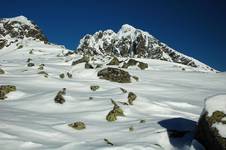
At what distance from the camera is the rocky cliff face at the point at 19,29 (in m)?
45.5

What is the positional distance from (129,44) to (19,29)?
250ft

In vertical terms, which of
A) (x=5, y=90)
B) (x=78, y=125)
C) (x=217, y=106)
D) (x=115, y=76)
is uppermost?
(x=115, y=76)

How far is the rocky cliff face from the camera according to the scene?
45531mm

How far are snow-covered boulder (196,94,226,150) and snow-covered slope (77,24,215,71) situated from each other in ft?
336

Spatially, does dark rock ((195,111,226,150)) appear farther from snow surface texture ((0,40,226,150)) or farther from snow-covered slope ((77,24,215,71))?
→ snow-covered slope ((77,24,215,71))

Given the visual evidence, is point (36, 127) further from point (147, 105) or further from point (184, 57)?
point (184, 57)

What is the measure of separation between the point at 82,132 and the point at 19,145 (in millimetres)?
1931

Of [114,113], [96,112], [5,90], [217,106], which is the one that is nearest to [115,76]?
[5,90]

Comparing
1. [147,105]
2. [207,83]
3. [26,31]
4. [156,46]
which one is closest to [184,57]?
[156,46]

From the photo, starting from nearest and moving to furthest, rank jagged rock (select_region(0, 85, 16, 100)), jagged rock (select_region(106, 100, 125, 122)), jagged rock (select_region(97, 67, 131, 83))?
jagged rock (select_region(106, 100, 125, 122)) → jagged rock (select_region(0, 85, 16, 100)) → jagged rock (select_region(97, 67, 131, 83))

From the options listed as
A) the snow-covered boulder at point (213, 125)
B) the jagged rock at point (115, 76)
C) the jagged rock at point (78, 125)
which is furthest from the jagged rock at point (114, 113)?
the jagged rock at point (115, 76)

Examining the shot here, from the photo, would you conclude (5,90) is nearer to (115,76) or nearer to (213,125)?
(115,76)

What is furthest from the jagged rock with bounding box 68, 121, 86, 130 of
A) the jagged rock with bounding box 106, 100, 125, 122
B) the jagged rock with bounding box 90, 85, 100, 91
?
the jagged rock with bounding box 90, 85, 100, 91

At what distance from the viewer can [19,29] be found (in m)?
47.0
